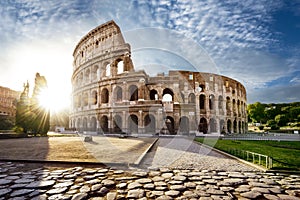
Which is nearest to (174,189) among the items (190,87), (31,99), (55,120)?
(31,99)

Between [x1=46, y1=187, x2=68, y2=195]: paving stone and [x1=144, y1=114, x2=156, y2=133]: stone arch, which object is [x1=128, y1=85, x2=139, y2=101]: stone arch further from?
[x1=46, y1=187, x2=68, y2=195]: paving stone

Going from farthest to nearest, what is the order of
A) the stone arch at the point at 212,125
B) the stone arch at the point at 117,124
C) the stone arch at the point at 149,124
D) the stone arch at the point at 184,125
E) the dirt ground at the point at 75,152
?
the stone arch at the point at 212,125 < the stone arch at the point at 184,125 < the stone arch at the point at 117,124 < the stone arch at the point at 149,124 < the dirt ground at the point at 75,152

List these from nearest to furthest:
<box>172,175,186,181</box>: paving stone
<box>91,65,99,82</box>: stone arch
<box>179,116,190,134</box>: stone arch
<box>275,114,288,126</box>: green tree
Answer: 1. <box>172,175,186,181</box>: paving stone
2. <box>179,116,190,134</box>: stone arch
3. <box>91,65,99,82</box>: stone arch
4. <box>275,114,288,126</box>: green tree

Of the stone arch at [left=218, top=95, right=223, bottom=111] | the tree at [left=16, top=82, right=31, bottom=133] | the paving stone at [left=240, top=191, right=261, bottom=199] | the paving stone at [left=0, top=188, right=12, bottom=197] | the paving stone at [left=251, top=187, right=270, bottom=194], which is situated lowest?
the paving stone at [left=251, top=187, right=270, bottom=194]

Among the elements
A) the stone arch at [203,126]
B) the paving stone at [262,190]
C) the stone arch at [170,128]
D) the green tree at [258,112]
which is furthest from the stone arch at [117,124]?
the green tree at [258,112]

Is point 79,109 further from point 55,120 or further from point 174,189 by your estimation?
point 174,189

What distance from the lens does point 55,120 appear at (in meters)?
44.1

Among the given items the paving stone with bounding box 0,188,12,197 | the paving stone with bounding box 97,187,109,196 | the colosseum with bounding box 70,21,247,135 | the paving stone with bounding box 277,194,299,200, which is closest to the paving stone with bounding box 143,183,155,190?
the paving stone with bounding box 97,187,109,196

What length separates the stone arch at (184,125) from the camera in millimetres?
26108

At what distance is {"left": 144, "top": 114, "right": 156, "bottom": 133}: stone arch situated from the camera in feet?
80.4

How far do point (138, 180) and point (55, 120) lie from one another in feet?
153

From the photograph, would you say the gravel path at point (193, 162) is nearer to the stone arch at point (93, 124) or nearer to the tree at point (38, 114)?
the tree at point (38, 114)

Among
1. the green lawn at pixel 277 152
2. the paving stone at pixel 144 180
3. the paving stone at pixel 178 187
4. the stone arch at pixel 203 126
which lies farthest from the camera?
the stone arch at pixel 203 126

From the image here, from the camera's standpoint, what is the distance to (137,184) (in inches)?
146
